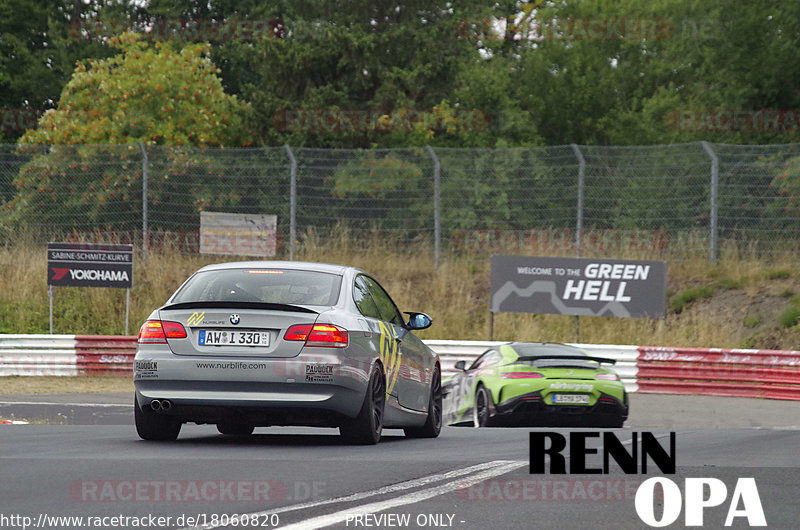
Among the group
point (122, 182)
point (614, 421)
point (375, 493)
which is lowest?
point (614, 421)

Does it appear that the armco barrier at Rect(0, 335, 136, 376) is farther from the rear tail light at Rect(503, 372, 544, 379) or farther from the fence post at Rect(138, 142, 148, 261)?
the rear tail light at Rect(503, 372, 544, 379)

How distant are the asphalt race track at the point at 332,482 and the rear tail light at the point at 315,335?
2.65ft

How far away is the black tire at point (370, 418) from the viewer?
9875 mm

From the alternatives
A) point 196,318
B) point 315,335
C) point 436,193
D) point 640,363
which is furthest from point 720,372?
point 196,318

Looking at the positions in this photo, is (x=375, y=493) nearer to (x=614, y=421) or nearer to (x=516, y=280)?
(x=614, y=421)

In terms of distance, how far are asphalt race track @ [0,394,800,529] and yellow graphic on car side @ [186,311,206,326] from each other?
953 millimetres

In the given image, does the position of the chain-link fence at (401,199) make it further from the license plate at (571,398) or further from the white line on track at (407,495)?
the white line on track at (407,495)

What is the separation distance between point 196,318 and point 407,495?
306 centimetres

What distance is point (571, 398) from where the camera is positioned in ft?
50.4

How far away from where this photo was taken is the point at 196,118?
1410 inches

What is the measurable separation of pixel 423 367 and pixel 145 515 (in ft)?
18.4

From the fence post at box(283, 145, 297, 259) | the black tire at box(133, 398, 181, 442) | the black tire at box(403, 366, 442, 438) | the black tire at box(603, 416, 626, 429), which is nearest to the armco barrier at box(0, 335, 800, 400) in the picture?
the fence post at box(283, 145, 297, 259)

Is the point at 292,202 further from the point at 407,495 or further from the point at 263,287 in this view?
the point at 407,495

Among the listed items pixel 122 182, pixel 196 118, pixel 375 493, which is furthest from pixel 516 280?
pixel 375 493
